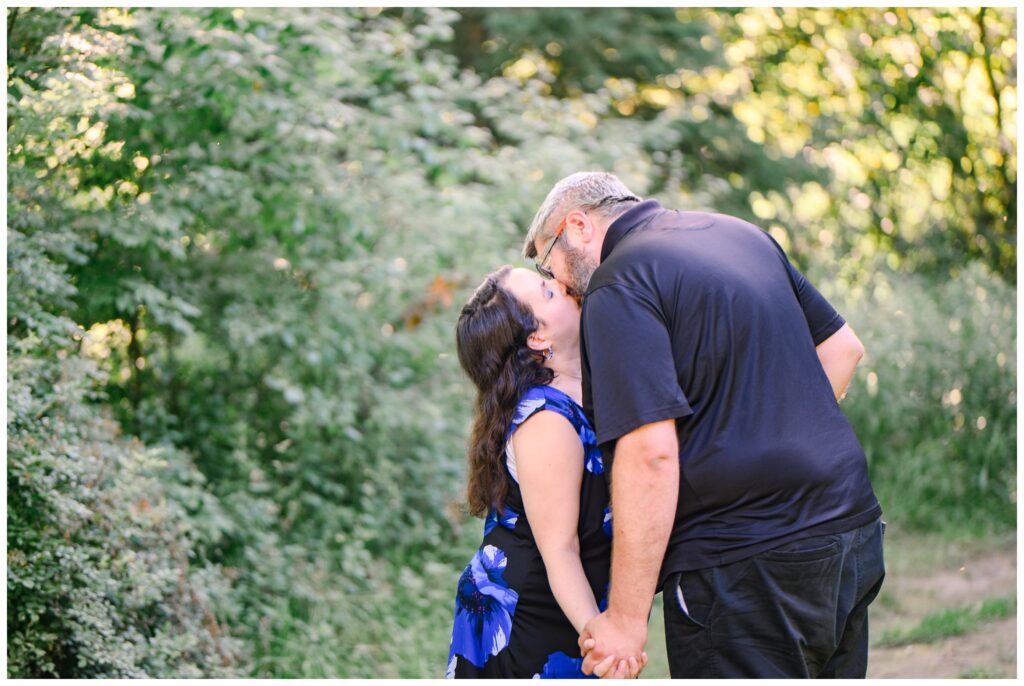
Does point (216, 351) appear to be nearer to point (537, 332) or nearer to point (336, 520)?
point (336, 520)

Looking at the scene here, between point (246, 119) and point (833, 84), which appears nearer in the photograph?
point (246, 119)

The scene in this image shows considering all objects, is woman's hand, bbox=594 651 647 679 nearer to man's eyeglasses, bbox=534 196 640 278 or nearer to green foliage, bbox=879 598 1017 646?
man's eyeglasses, bbox=534 196 640 278

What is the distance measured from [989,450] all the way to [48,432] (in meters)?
6.54

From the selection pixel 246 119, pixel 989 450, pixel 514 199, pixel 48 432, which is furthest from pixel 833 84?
pixel 48 432

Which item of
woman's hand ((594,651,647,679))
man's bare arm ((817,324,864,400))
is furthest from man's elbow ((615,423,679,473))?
man's bare arm ((817,324,864,400))

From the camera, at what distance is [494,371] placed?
2736 mm

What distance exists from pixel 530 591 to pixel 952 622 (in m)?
3.80

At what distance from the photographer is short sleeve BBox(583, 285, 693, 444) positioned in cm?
232

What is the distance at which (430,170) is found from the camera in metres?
5.88

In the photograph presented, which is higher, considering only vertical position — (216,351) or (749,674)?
(749,674)

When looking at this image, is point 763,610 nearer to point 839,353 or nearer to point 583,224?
point 839,353

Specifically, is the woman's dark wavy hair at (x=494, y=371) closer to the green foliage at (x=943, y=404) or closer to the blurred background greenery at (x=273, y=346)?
the blurred background greenery at (x=273, y=346)

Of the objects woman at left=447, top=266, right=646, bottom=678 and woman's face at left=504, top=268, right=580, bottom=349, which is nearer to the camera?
woman at left=447, top=266, right=646, bottom=678

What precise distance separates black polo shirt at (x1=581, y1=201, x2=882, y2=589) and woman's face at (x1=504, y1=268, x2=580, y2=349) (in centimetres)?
29
